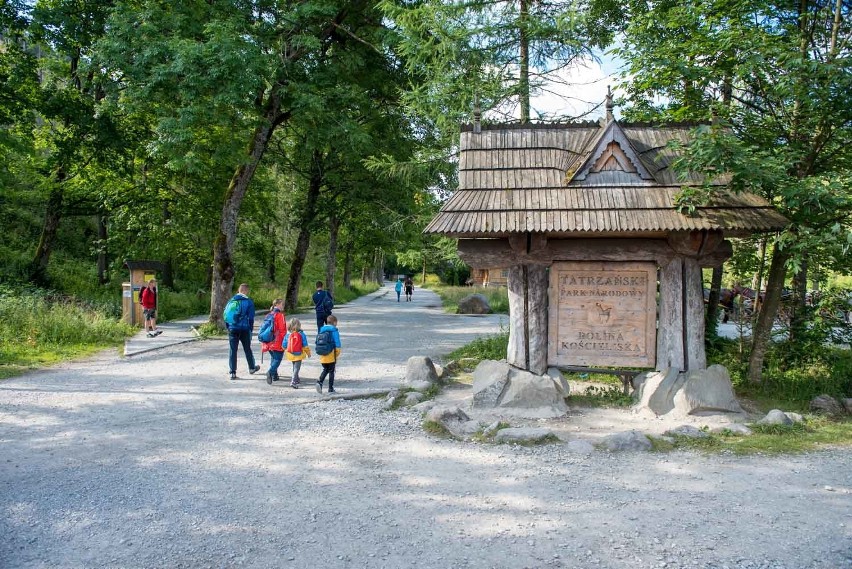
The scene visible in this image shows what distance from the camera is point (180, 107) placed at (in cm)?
1495

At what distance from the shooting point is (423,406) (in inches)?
352

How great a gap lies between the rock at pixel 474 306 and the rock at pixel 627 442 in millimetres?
19948

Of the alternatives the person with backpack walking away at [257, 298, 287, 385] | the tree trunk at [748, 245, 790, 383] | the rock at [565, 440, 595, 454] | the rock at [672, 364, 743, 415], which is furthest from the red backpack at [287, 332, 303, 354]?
the tree trunk at [748, 245, 790, 383]

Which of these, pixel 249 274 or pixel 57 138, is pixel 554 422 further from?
pixel 249 274

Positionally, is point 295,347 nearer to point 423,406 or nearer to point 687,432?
point 423,406

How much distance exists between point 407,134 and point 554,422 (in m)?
15.0

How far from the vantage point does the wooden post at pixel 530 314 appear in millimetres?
9203

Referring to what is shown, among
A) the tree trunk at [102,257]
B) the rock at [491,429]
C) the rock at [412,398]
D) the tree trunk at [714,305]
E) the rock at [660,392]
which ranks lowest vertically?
the rock at [491,429]

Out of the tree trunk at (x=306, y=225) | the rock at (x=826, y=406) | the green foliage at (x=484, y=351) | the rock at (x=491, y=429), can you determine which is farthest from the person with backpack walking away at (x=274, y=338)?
the tree trunk at (x=306, y=225)

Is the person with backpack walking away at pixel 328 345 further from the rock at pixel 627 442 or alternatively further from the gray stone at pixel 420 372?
the rock at pixel 627 442

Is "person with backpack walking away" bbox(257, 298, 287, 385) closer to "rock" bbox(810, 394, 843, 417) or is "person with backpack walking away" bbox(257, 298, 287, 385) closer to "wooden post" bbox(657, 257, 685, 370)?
"wooden post" bbox(657, 257, 685, 370)

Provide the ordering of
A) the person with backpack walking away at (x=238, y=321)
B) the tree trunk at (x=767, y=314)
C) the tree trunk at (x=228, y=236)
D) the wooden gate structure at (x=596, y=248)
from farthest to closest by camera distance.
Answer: the tree trunk at (x=228, y=236), the person with backpack walking away at (x=238, y=321), the tree trunk at (x=767, y=314), the wooden gate structure at (x=596, y=248)

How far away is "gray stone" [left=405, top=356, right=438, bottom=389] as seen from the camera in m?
A: 10.5

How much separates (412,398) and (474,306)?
18111 millimetres
